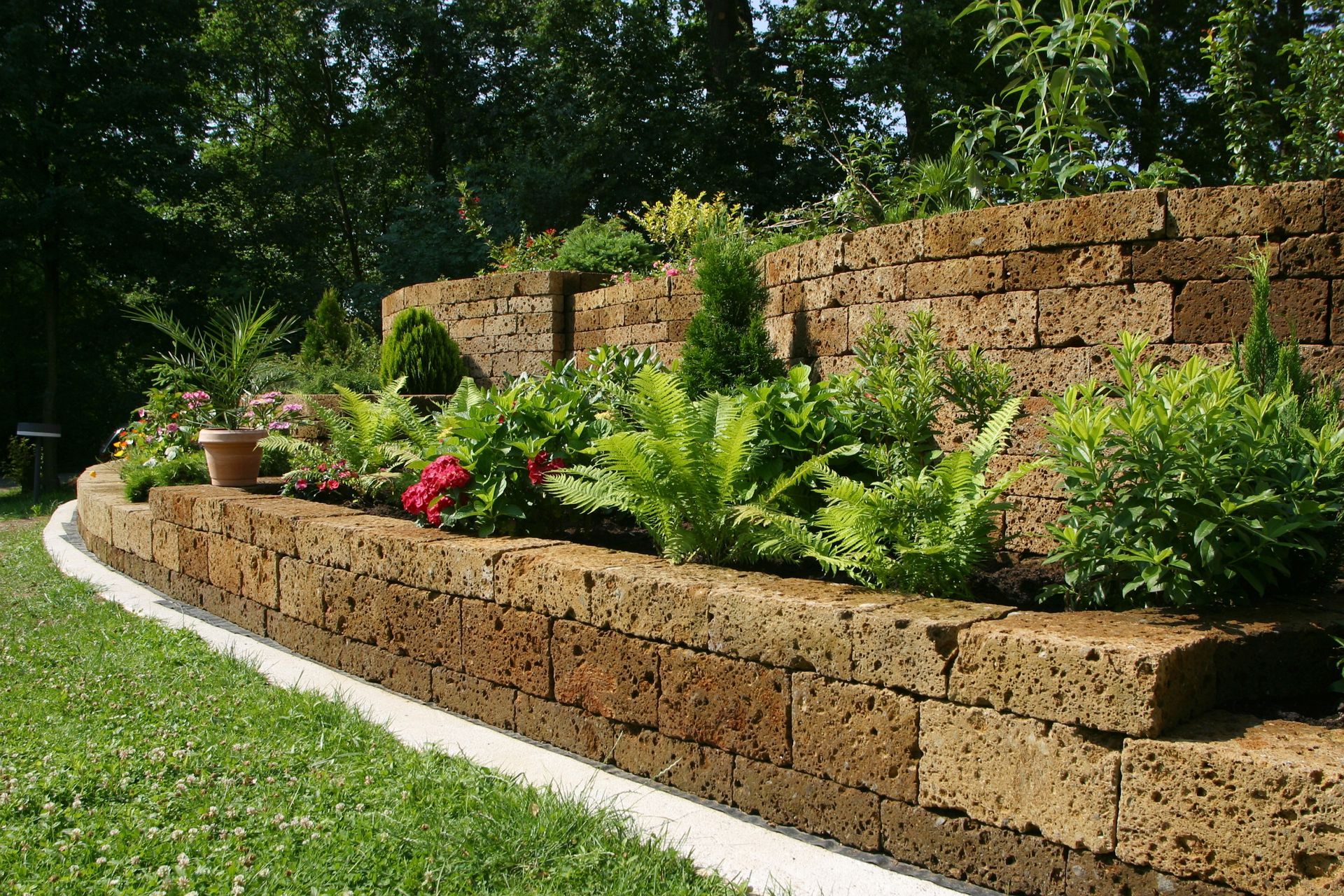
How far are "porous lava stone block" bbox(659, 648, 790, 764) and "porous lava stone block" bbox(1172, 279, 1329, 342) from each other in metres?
2.70

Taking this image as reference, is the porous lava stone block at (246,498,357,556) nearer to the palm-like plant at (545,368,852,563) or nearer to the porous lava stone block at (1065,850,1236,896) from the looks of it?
the palm-like plant at (545,368,852,563)

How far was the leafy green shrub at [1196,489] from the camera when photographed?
9.57 ft

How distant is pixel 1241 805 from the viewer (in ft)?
7.71

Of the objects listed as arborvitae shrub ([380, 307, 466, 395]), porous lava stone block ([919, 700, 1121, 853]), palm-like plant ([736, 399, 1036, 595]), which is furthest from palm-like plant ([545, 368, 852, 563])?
arborvitae shrub ([380, 307, 466, 395])

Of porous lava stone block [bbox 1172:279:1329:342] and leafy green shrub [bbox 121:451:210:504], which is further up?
porous lava stone block [bbox 1172:279:1329:342]

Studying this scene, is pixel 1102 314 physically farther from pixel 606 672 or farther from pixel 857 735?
pixel 606 672

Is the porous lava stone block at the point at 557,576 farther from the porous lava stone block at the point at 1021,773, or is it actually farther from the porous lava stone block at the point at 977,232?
the porous lava stone block at the point at 977,232

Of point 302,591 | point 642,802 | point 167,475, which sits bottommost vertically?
point 642,802

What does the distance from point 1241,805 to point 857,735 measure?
3.52 feet

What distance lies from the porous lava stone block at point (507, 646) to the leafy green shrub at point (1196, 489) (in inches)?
80.0

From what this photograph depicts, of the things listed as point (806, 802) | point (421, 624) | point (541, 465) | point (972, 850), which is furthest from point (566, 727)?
point (972, 850)

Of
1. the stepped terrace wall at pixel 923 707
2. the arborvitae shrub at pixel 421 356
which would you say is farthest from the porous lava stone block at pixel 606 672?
the arborvitae shrub at pixel 421 356

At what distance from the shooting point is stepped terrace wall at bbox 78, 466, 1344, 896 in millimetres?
2432

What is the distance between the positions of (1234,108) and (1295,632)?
7.68m
